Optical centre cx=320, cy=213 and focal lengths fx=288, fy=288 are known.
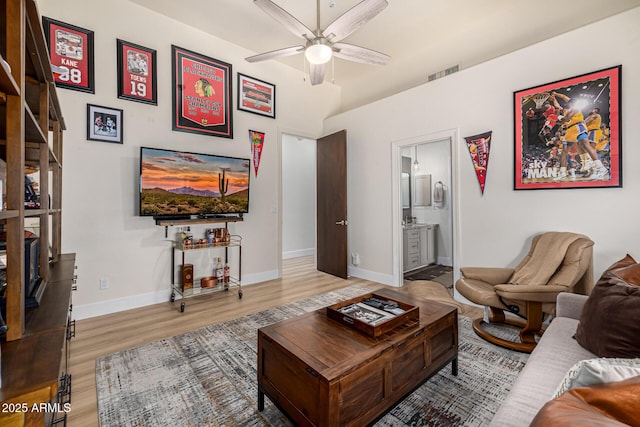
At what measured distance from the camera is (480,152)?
332cm

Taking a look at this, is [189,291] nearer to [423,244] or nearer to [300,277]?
[300,277]

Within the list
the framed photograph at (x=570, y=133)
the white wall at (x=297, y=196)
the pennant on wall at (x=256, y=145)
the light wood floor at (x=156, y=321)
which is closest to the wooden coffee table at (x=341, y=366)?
the light wood floor at (x=156, y=321)

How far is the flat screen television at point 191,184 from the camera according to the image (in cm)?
324

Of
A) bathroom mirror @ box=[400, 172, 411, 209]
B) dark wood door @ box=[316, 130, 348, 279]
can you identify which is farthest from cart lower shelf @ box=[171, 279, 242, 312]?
bathroom mirror @ box=[400, 172, 411, 209]

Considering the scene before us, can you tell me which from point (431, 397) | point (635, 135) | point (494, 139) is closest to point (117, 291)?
point (431, 397)

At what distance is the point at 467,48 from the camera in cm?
392

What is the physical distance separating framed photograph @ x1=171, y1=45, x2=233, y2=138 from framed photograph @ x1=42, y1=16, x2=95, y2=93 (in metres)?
0.83

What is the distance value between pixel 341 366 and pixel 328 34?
101 inches

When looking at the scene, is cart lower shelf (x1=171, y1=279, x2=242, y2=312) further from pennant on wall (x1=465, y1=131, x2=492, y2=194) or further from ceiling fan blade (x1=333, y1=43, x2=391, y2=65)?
pennant on wall (x1=465, y1=131, x2=492, y2=194)

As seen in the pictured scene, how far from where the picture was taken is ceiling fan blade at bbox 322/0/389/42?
2195 mm

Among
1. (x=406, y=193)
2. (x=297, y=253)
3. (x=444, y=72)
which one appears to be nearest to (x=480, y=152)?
(x=444, y=72)

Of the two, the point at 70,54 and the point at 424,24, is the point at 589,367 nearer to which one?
the point at 424,24

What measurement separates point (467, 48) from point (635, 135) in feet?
7.49

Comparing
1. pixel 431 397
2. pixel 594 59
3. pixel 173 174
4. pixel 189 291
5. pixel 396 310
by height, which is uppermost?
pixel 594 59
